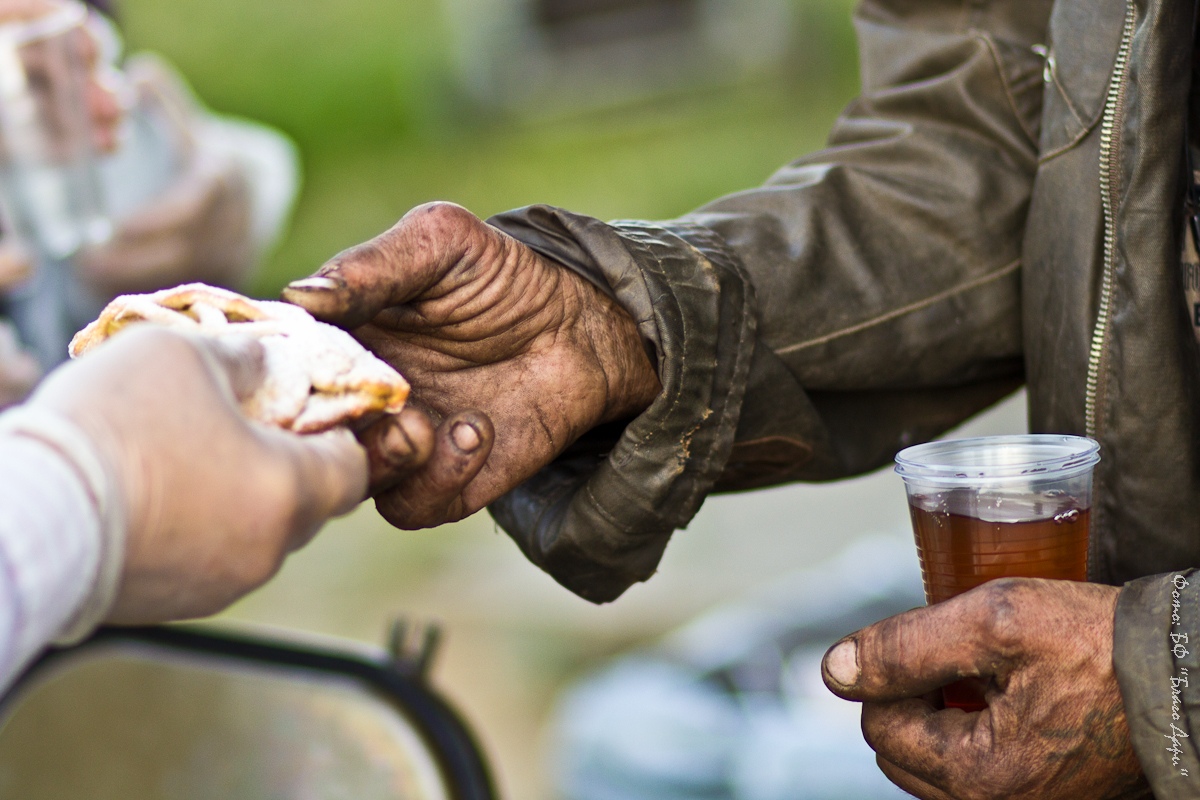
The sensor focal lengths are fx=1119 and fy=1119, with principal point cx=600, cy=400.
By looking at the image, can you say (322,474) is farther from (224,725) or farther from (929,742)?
(224,725)

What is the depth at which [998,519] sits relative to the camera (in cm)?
99

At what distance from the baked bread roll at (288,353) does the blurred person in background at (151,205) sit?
1277 mm

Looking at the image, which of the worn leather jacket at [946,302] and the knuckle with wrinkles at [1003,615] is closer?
the knuckle with wrinkles at [1003,615]

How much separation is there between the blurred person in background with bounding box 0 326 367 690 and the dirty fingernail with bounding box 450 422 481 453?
0.23 metres

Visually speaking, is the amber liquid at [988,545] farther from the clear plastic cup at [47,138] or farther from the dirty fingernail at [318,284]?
the clear plastic cup at [47,138]

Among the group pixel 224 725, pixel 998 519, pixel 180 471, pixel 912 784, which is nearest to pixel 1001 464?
pixel 998 519

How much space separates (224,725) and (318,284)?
84 cm

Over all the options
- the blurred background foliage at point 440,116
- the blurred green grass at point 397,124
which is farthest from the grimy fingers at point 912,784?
the blurred green grass at point 397,124

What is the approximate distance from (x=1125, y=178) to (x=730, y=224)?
16.4 inches

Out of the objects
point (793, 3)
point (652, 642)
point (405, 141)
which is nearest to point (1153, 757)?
point (652, 642)

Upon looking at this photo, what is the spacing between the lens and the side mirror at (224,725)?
1445mm

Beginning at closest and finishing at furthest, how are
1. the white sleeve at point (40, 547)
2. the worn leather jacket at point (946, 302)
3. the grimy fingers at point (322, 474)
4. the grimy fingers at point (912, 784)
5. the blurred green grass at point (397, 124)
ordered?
the white sleeve at point (40, 547)
the grimy fingers at point (322, 474)
the grimy fingers at point (912, 784)
the worn leather jacket at point (946, 302)
the blurred green grass at point (397, 124)

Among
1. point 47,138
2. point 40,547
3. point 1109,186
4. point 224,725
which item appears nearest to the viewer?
point 40,547

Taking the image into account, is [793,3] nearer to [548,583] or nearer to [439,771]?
[548,583]
